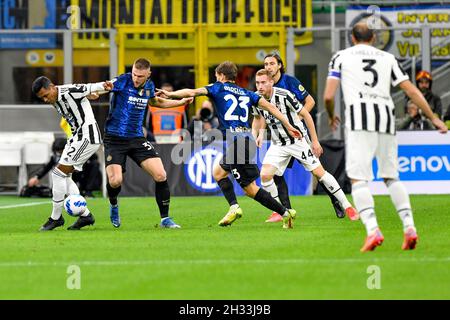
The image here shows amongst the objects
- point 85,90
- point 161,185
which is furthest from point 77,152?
point 161,185

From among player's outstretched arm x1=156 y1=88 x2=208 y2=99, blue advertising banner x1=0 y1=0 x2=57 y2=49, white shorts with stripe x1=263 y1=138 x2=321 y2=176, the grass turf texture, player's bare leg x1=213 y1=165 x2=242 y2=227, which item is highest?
blue advertising banner x1=0 y1=0 x2=57 y2=49

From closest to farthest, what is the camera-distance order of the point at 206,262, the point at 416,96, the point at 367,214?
the point at 206,262, the point at 367,214, the point at 416,96

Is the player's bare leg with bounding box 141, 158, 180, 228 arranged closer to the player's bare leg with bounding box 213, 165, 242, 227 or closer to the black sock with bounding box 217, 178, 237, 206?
the player's bare leg with bounding box 213, 165, 242, 227

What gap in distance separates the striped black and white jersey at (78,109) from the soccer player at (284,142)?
231 cm

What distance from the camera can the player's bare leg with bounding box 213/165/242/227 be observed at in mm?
14492

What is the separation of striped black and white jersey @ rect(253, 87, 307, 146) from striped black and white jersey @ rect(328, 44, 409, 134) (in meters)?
4.37

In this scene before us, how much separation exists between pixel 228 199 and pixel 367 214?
437 cm

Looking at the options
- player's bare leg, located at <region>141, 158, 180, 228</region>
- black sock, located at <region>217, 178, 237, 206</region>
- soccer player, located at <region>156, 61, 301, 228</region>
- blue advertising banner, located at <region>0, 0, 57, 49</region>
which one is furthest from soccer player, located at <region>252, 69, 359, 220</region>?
blue advertising banner, located at <region>0, 0, 57, 49</region>

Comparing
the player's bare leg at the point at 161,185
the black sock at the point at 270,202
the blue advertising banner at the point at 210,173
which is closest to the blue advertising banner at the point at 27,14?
the blue advertising banner at the point at 210,173

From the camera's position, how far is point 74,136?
1449cm

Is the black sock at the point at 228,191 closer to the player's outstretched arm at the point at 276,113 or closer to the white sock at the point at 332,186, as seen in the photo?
the player's outstretched arm at the point at 276,113

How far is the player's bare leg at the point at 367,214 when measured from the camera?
414 inches

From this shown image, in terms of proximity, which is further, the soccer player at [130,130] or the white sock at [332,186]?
the white sock at [332,186]

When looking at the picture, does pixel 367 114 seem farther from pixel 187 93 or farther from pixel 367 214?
pixel 187 93
